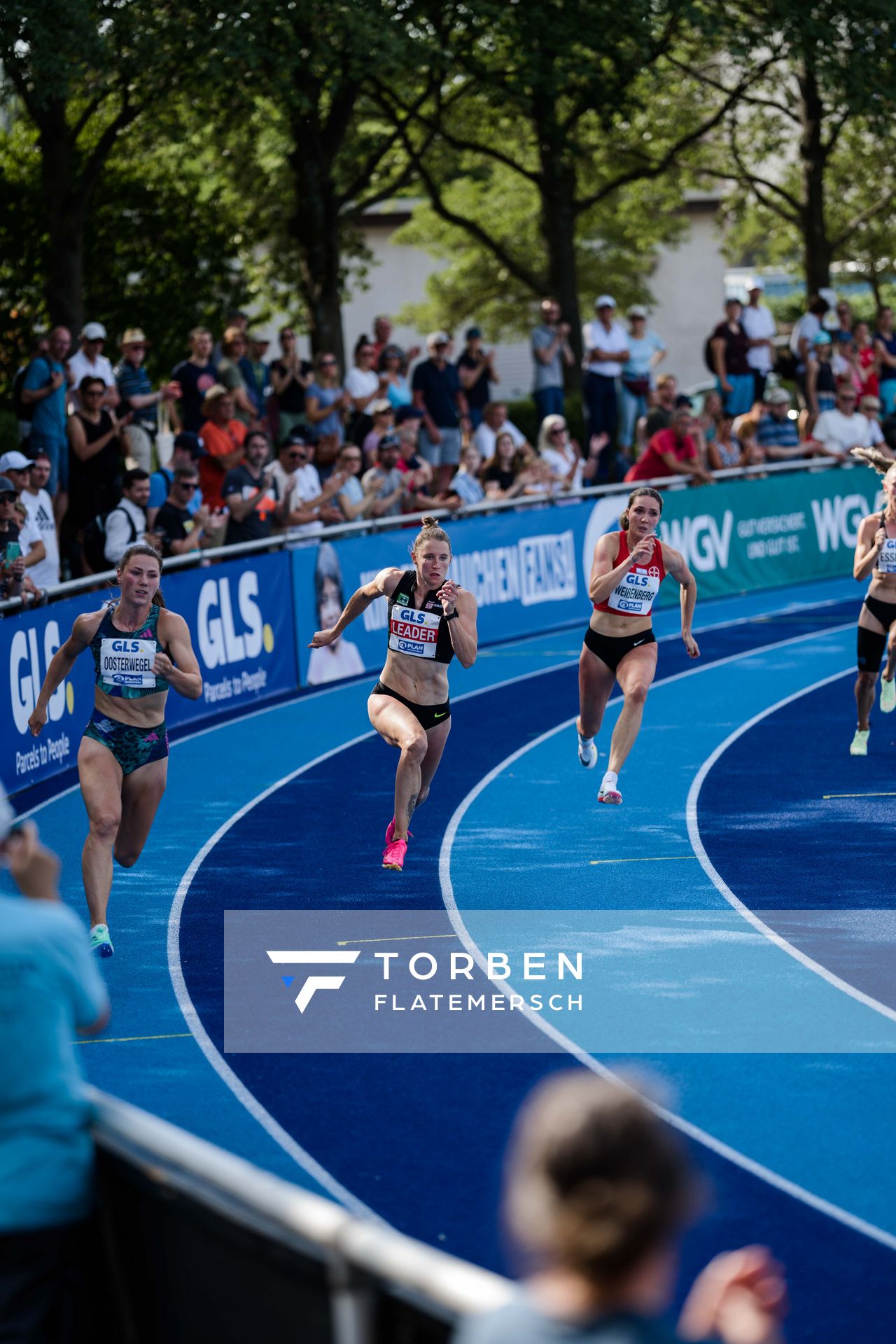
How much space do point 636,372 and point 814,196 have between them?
38.1 feet

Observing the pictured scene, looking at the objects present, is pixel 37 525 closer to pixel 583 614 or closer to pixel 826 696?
pixel 826 696

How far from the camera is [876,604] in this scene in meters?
14.1

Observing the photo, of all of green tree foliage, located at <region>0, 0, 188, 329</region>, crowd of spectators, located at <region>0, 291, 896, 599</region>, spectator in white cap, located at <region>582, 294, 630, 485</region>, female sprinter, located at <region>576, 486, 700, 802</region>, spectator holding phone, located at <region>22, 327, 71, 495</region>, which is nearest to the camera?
female sprinter, located at <region>576, 486, 700, 802</region>

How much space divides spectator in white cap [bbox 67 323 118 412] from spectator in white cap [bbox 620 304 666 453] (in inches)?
313

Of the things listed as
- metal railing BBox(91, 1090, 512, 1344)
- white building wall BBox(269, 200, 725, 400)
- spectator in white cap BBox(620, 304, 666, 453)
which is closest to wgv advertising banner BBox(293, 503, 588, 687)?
spectator in white cap BBox(620, 304, 666, 453)

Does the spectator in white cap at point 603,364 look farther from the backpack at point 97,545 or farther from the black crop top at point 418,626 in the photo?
the black crop top at point 418,626

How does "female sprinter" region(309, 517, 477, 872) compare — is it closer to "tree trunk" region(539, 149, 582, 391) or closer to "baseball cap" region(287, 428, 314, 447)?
"baseball cap" region(287, 428, 314, 447)

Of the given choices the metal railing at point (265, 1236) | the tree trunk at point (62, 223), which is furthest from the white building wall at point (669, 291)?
the metal railing at point (265, 1236)

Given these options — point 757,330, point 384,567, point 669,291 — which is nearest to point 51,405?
point 384,567

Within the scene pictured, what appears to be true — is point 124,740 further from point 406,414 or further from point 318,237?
point 318,237

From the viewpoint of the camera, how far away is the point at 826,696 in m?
17.7

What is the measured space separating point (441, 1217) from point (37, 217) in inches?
983

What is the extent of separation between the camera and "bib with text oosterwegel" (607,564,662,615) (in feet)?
40.7

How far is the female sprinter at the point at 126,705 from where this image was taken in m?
9.10
